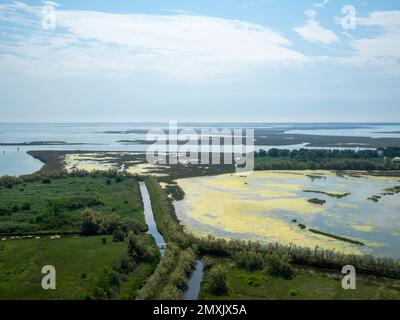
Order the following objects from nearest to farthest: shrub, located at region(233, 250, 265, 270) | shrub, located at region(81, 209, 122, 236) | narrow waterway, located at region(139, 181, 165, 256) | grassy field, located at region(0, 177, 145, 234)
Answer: shrub, located at region(233, 250, 265, 270) → narrow waterway, located at region(139, 181, 165, 256) → shrub, located at region(81, 209, 122, 236) → grassy field, located at region(0, 177, 145, 234)

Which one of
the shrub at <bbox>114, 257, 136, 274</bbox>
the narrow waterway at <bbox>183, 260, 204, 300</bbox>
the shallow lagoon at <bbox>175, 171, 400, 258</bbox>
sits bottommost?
the narrow waterway at <bbox>183, 260, 204, 300</bbox>

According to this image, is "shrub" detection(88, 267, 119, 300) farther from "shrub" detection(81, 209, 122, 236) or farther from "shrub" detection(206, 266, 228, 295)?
"shrub" detection(81, 209, 122, 236)

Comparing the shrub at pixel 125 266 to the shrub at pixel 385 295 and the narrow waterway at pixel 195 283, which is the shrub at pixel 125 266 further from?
the shrub at pixel 385 295

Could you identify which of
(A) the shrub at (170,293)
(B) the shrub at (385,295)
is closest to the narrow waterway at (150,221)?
(A) the shrub at (170,293)

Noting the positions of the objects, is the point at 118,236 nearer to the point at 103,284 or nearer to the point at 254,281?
the point at 103,284

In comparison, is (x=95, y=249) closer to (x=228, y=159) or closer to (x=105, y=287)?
(x=105, y=287)

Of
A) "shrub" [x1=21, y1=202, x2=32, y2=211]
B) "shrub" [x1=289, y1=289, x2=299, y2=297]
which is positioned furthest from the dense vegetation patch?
"shrub" [x1=289, y1=289, x2=299, y2=297]

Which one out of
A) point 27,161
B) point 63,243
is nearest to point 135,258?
point 63,243
